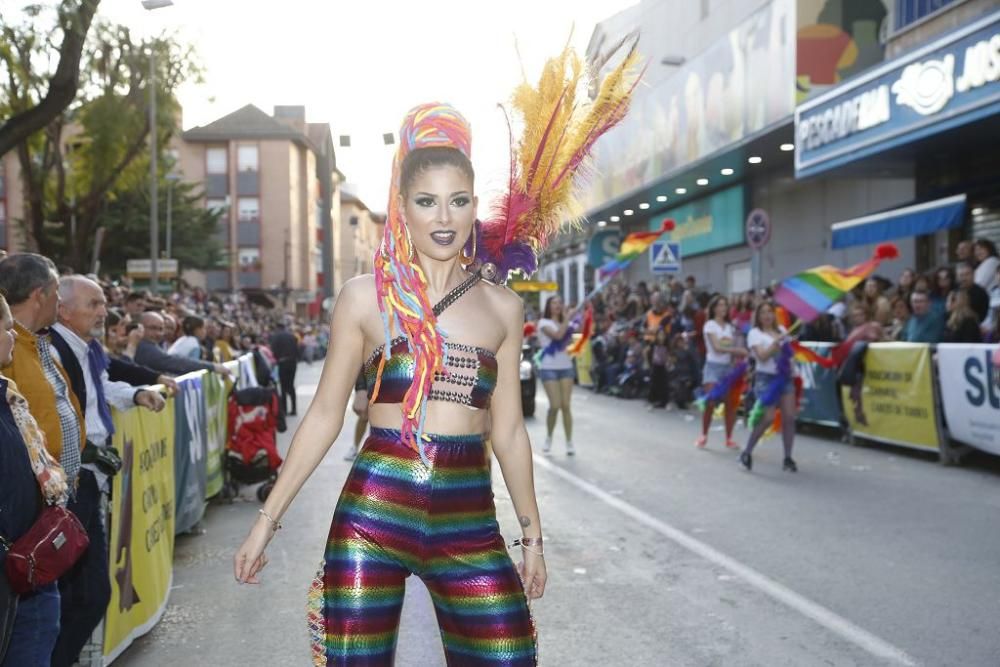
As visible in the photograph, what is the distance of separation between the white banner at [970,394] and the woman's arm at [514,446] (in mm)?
8830

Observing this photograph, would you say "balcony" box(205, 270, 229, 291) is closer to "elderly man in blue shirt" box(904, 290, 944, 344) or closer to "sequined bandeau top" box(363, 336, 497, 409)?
"elderly man in blue shirt" box(904, 290, 944, 344)

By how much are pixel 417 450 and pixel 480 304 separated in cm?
48

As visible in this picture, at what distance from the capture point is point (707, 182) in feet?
90.0

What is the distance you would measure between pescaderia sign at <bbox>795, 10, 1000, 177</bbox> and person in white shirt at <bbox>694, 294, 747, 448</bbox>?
173 inches

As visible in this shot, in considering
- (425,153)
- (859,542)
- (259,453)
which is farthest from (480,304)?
(259,453)

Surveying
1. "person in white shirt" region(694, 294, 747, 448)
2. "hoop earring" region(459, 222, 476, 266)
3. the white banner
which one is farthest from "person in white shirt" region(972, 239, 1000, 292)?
"hoop earring" region(459, 222, 476, 266)

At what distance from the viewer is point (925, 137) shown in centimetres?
1519

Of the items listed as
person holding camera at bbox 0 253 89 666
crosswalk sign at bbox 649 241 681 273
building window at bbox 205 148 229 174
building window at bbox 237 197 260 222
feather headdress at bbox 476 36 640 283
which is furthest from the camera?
building window at bbox 205 148 229 174

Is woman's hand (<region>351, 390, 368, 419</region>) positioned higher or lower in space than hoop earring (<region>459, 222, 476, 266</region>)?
lower

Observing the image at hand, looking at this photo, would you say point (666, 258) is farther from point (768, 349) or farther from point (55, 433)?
point (55, 433)

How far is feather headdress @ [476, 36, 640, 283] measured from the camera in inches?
125

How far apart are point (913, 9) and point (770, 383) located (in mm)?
→ 10519

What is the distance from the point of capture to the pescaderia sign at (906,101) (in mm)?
13523

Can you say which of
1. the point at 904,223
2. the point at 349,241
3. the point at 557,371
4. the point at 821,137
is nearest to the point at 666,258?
the point at 821,137
